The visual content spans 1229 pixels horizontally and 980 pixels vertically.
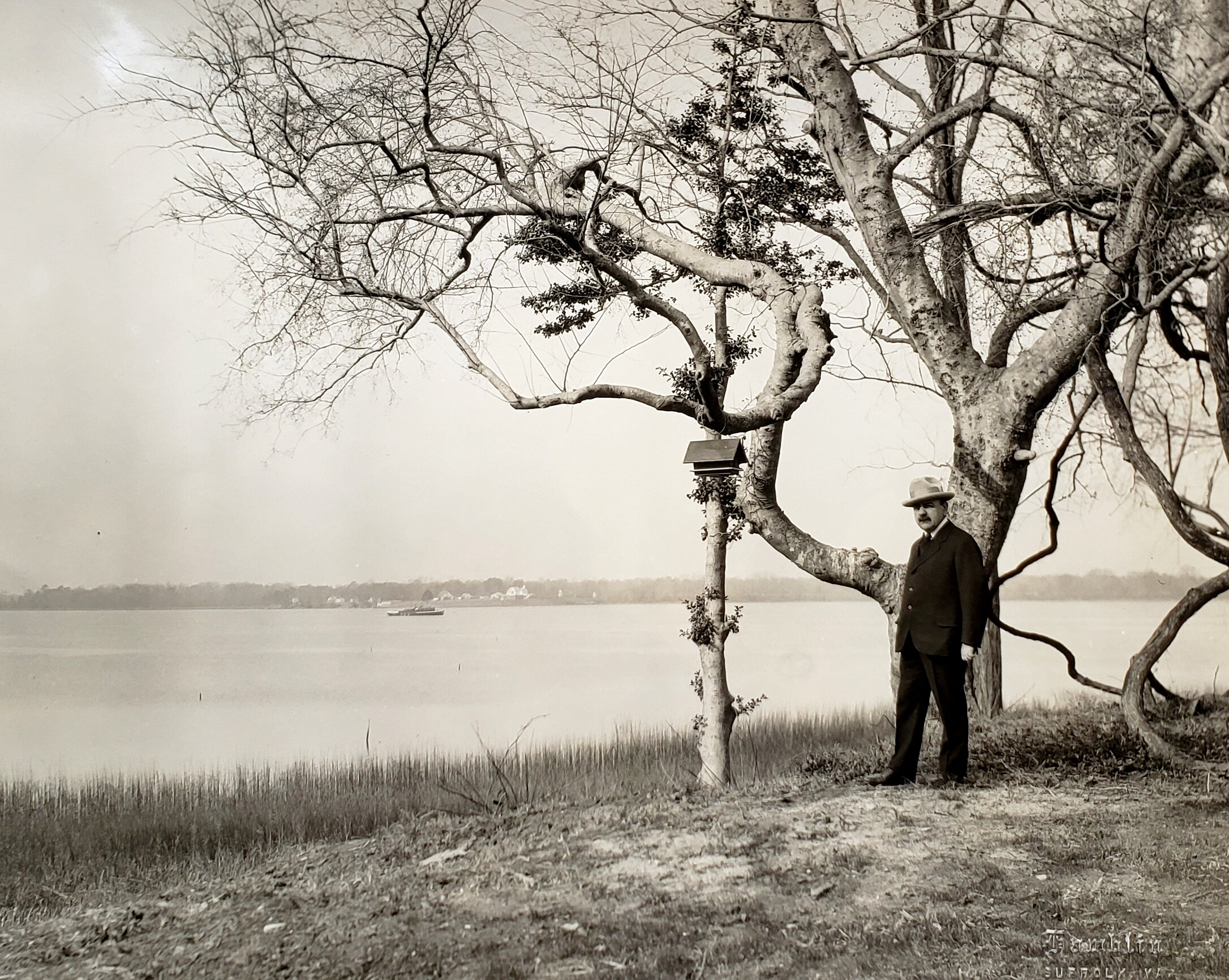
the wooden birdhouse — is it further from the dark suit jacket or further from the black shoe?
the black shoe

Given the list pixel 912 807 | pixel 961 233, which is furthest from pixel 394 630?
pixel 961 233

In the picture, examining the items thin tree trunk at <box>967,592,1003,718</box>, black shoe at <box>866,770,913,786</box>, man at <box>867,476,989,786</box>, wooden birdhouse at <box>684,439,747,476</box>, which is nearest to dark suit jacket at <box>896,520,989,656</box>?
man at <box>867,476,989,786</box>

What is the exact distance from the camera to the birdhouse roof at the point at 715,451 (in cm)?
433

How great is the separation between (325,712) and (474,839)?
277 centimetres

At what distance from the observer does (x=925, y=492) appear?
→ 189 inches

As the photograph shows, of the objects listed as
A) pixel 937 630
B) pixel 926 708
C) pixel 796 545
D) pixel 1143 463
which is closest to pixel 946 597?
pixel 937 630

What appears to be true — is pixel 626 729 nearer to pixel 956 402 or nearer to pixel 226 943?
pixel 956 402

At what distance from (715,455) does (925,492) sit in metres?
1.18

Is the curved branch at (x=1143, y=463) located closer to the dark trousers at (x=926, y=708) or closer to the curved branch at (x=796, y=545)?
the curved branch at (x=796, y=545)

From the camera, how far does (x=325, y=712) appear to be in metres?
6.84

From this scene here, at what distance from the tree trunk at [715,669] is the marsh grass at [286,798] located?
0.20 meters

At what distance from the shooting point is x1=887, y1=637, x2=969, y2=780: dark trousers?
4.73 metres

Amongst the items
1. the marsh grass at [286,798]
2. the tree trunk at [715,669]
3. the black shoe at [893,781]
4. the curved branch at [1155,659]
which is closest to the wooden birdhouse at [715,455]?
the tree trunk at [715,669]

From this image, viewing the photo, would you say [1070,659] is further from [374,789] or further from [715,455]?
[374,789]
